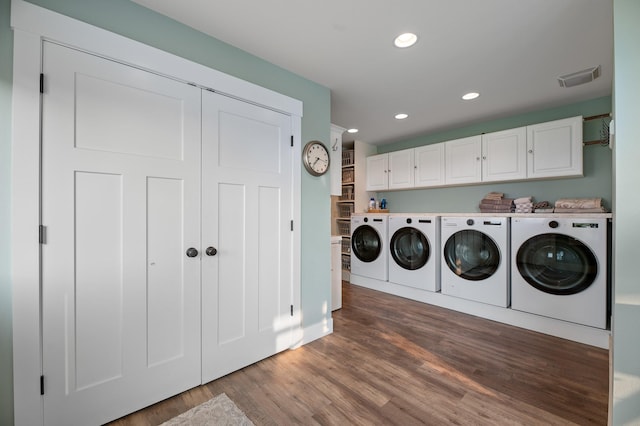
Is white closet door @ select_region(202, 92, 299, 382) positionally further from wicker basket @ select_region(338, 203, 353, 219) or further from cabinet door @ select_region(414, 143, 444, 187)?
→ wicker basket @ select_region(338, 203, 353, 219)

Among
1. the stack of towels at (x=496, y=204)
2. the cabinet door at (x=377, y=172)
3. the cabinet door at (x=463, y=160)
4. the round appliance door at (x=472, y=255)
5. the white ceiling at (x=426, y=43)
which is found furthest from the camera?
the cabinet door at (x=377, y=172)

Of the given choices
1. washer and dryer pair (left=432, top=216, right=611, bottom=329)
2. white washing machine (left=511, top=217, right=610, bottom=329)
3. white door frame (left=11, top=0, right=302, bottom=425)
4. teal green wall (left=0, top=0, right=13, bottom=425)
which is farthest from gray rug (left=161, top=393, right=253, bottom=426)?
white washing machine (left=511, top=217, right=610, bottom=329)

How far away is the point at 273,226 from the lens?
2.21 metres

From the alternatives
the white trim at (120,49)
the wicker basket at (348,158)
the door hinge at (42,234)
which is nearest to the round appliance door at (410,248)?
the wicker basket at (348,158)

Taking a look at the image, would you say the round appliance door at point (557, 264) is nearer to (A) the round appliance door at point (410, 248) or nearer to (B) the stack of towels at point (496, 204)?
(B) the stack of towels at point (496, 204)

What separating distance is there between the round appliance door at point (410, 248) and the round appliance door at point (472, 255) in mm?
267

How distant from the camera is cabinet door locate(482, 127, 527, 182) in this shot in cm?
309

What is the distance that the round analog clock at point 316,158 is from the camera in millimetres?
2404

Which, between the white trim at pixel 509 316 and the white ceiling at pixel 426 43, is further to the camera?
the white trim at pixel 509 316

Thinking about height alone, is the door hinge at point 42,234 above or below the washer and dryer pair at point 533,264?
above

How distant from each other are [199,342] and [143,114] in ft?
4.84

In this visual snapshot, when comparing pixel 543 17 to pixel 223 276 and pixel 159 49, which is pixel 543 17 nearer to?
pixel 159 49

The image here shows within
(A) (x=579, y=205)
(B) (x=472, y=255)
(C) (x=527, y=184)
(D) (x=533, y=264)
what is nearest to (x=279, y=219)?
(B) (x=472, y=255)

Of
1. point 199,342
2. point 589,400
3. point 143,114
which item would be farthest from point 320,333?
point 143,114
